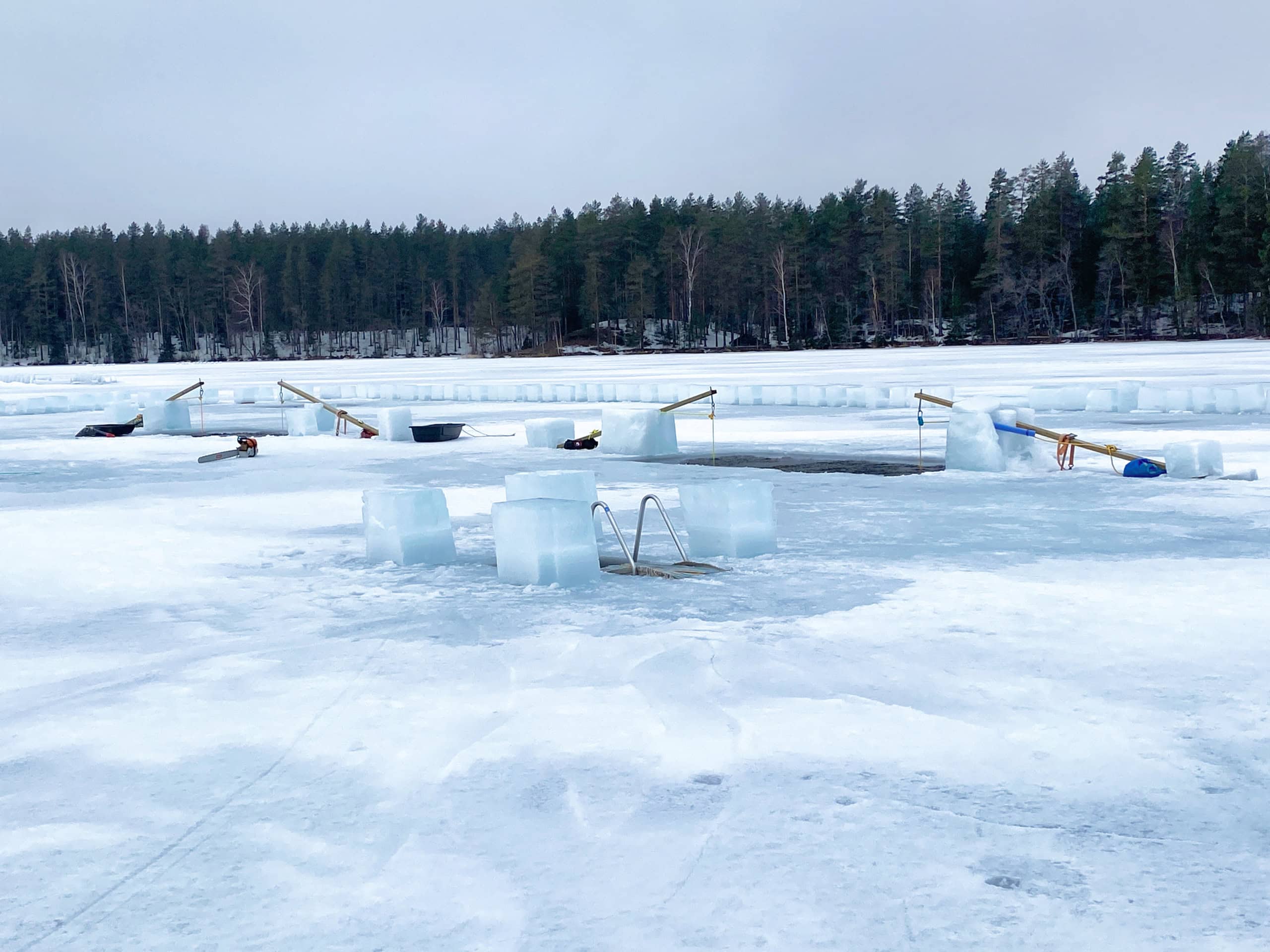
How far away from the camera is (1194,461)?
33.4 ft

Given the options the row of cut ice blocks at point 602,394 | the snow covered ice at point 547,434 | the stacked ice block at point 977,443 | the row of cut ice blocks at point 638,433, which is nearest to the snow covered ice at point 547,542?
the stacked ice block at point 977,443

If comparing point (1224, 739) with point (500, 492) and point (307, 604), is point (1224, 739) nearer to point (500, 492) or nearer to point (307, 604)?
point (307, 604)

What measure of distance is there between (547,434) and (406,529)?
781 centimetres

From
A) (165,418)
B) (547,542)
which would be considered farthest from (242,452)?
(547,542)

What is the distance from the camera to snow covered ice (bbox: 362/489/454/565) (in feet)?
22.5

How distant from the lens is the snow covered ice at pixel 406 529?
6.86 metres

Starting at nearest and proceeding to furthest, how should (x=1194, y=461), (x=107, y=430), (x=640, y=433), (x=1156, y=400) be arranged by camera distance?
1. (x=1194, y=461)
2. (x=640, y=433)
3. (x=107, y=430)
4. (x=1156, y=400)

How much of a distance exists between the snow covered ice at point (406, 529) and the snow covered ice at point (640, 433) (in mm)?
6410

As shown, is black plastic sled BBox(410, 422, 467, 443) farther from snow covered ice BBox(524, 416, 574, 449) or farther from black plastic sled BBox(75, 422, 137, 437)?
black plastic sled BBox(75, 422, 137, 437)

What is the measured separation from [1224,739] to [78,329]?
428 ft

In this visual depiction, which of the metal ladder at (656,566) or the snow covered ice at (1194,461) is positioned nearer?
the metal ladder at (656,566)

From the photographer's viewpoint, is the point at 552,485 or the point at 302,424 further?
the point at 302,424

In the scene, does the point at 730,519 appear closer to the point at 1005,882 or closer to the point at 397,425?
the point at 1005,882

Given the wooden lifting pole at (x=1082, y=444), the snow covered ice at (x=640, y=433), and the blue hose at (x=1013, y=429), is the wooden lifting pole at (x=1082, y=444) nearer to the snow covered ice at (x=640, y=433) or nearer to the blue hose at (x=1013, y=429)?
the blue hose at (x=1013, y=429)
